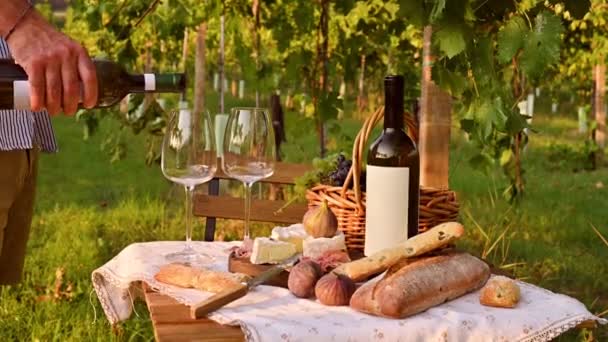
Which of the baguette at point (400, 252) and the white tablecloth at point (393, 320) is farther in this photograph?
the baguette at point (400, 252)

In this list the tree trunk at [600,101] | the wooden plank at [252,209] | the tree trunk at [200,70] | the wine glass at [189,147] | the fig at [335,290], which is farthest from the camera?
the tree trunk at [600,101]

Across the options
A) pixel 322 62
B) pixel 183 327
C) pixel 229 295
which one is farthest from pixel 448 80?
pixel 322 62

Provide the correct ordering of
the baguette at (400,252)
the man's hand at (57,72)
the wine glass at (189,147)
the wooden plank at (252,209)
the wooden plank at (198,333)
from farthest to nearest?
the wooden plank at (252,209)
the wine glass at (189,147)
the baguette at (400,252)
the wooden plank at (198,333)
the man's hand at (57,72)

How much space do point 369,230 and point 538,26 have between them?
1.95ft

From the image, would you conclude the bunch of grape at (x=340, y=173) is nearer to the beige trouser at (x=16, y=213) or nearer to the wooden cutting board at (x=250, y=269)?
the wooden cutting board at (x=250, y=269)

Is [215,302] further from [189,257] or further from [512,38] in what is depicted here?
[512,38]

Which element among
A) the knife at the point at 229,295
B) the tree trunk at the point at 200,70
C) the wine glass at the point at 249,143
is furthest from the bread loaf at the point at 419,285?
the tree trunk at the point at 200,70

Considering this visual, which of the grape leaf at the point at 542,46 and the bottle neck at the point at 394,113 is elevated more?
the grape leaf at the point at 542,46

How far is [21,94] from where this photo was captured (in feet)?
5.06

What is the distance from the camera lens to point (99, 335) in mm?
3695

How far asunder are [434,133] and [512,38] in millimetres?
1284

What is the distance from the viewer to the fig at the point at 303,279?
1960 millimetres

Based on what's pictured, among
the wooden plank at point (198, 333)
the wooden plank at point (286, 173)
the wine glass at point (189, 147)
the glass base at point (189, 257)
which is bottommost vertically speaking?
the wooden plank at point (198, 333)

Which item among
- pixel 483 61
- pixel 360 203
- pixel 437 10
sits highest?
pixel 437 10
